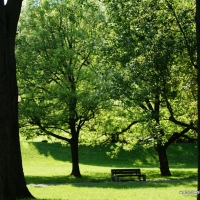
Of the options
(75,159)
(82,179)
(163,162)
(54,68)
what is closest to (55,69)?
(54,68)

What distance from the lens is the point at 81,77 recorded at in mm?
25125

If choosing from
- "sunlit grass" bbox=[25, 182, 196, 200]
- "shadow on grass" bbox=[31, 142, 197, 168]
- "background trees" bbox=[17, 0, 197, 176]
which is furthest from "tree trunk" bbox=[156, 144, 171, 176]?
"shadow on grass" bbox=[31, 142, 197, 168]

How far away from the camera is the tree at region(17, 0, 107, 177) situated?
24.4 metres

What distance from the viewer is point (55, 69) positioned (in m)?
25.0

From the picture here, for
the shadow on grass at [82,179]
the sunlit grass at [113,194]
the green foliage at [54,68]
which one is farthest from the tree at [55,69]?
the sunlit grass at [113,194]

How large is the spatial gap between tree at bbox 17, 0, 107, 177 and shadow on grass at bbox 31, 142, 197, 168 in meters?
17.9

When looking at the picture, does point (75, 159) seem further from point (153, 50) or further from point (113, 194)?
point (153, 50)

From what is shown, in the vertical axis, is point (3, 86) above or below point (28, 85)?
below

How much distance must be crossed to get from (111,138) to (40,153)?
20526 mm

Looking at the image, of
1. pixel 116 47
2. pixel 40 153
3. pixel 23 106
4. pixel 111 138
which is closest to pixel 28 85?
pixel 23 106

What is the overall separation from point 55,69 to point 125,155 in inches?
943

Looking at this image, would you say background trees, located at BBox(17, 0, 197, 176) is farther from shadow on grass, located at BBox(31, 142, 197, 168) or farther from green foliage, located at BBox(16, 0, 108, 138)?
shadow on grass, located at BBox(31, 142, 197, 168)

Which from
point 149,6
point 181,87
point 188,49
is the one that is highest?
point 149,6

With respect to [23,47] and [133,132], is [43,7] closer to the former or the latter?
[23,47]
